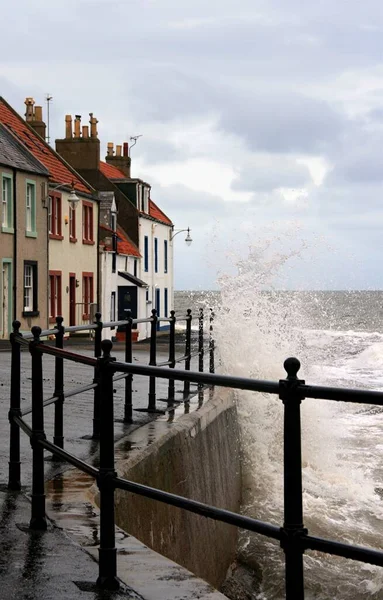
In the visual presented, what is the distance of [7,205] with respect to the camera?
32.7 m

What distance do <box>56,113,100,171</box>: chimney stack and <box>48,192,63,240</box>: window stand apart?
881cm

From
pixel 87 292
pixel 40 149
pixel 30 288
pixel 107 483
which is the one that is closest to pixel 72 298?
pixel 87 292

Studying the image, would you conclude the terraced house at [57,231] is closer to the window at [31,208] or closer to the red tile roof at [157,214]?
the window at [31,208]

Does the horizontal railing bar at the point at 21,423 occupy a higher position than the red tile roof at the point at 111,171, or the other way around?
the red tile roof at the point at 111,171

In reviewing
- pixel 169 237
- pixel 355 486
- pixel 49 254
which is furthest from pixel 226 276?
pixel 169 237

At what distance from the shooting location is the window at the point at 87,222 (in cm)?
4062

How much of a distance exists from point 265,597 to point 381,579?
1114 millimetres

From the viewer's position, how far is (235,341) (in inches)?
610

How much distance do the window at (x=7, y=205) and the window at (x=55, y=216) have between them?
364 cm

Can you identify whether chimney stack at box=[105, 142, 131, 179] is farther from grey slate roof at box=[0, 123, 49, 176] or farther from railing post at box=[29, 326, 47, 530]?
railing post at box=[29, 326, 47, 530]

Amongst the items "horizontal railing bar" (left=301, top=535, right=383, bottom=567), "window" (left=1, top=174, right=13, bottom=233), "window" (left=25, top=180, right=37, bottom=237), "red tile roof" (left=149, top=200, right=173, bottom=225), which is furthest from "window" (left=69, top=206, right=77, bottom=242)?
"horizontal railing bar" (left=301, top=535, right=383, bottom=567)

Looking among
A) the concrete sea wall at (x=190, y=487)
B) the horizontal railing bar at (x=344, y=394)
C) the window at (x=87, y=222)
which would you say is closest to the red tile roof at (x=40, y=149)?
the window at (x=87, y=222)

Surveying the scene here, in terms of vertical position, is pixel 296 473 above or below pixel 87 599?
above

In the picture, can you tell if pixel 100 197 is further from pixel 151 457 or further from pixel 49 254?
pixel 151 457
